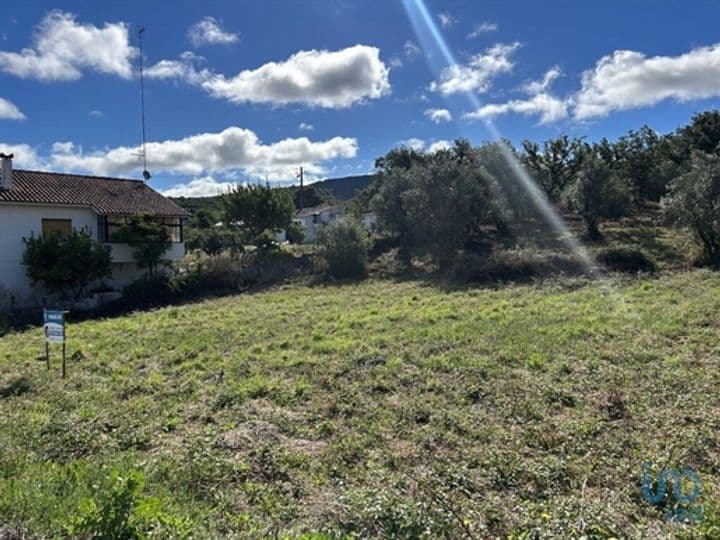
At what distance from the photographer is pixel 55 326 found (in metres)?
7.31

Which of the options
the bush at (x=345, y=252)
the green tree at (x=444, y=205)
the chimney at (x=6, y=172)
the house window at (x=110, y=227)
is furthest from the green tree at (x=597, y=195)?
the chimney at (x=6, y=172)

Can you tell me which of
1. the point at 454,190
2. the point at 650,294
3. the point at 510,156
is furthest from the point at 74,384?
the point at 510,156

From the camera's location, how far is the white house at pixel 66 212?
15695 mm

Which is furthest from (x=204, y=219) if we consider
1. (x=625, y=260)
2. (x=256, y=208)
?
(x=625, y=260)

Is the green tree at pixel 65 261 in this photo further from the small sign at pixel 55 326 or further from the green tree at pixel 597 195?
the green tree at pixel 597 195

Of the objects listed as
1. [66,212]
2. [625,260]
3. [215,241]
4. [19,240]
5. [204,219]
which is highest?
[204,219]

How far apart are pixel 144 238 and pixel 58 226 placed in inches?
118

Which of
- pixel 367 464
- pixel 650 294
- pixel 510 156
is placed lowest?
pixel 367 464

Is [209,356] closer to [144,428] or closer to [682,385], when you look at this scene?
[144,428]

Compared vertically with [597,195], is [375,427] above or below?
below

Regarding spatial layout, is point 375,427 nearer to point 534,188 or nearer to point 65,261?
point 65,261

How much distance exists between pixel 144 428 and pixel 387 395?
2.93 meters

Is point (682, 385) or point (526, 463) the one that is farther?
point (682, 385)

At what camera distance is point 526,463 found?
402 cm
